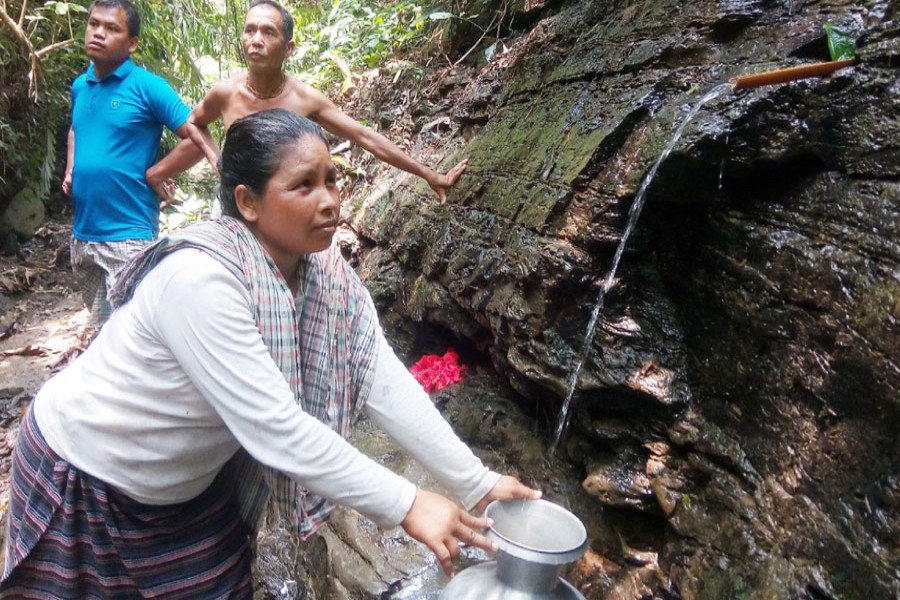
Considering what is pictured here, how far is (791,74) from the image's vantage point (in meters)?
2.42

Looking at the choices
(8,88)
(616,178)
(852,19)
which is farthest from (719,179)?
(8,88)

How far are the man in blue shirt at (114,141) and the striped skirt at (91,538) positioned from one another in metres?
2.01

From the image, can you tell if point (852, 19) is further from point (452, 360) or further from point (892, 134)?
point (452, 360)

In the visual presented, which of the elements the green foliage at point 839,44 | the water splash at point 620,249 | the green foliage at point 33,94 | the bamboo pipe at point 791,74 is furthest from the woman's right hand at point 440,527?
the green foliage at point 33,94

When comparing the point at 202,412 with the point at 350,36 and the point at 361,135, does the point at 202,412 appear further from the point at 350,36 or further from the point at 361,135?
the point at 350,36

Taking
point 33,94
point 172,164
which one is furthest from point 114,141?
point 33,94

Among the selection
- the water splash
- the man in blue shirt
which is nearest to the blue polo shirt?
the man in blue shirt

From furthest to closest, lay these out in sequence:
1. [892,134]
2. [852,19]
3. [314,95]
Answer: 1. [314,95]
2. [852,19]
3. [892,134]

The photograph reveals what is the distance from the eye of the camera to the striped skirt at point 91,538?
1.62 m

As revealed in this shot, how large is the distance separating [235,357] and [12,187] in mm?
7730

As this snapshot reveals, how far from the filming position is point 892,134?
2.17 meters

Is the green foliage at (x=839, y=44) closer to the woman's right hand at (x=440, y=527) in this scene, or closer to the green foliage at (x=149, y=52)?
the woman's right hand at (x=440, y=527)

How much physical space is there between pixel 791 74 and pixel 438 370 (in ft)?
8.65

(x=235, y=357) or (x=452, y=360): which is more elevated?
(x=235, y=357)
